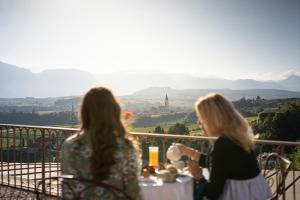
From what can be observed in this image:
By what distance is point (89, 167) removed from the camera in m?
2.90

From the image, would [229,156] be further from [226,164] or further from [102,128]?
[102,128]

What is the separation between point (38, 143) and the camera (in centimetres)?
789

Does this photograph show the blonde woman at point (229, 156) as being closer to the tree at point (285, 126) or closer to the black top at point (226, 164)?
the black top at point (226, 164)

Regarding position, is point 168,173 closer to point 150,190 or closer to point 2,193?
point 150,190

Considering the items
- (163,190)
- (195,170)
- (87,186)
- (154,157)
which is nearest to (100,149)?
(87,186)

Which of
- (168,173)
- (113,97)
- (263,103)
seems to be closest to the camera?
(113,97)

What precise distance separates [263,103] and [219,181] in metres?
118

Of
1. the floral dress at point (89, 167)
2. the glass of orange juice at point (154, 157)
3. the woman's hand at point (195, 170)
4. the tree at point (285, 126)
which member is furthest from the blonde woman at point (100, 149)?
the tree at point (285, 126)

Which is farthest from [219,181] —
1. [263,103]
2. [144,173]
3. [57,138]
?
[263,103]

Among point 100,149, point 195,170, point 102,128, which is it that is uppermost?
point 102,128

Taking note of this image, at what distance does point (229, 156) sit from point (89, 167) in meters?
1.26

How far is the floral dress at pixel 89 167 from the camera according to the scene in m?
2.92

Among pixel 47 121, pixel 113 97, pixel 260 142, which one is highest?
pixel 113 97

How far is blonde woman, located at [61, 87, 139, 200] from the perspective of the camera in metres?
2.87
